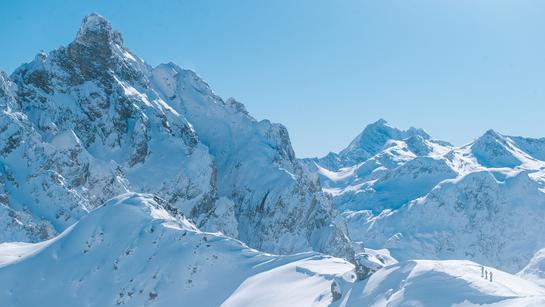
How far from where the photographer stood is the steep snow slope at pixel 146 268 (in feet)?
214

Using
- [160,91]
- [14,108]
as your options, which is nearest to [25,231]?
[14,108]

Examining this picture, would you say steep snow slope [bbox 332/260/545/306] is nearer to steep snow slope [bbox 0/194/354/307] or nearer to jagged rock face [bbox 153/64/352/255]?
steep snow slope [bbox 0/194/354/307]

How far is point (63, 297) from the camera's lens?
218ft

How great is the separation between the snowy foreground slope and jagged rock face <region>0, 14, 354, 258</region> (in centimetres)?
3159

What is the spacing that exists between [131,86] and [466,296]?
364 feet

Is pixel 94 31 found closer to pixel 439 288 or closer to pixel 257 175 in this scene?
pixel 257 175

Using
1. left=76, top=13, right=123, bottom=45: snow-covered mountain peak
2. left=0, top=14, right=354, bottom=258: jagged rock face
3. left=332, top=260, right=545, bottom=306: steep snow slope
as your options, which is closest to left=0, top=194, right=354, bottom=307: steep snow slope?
left=332, top=260, right=545, bottom=306: steep snow slope

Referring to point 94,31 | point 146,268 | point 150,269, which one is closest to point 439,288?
point 150,269

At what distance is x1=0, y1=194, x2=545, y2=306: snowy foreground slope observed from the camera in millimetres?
63031

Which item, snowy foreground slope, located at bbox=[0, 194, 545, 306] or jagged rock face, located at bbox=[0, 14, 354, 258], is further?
jagged rock face, located at bbox=[0, 14, 354, 258]

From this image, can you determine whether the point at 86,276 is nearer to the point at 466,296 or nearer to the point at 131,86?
the point at 466,296

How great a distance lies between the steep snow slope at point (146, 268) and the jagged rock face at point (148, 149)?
32368 millimetres

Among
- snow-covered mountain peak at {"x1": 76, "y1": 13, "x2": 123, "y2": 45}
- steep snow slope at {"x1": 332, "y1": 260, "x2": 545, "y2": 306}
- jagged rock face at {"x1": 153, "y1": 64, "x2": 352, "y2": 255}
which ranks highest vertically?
snow-covered mountain peak at {"x1": 76, "y1": 13, "x2": 123, "y2": 45}

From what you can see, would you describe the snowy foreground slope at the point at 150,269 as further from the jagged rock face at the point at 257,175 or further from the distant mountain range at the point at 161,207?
the jagged rock face at the point at 257,175
